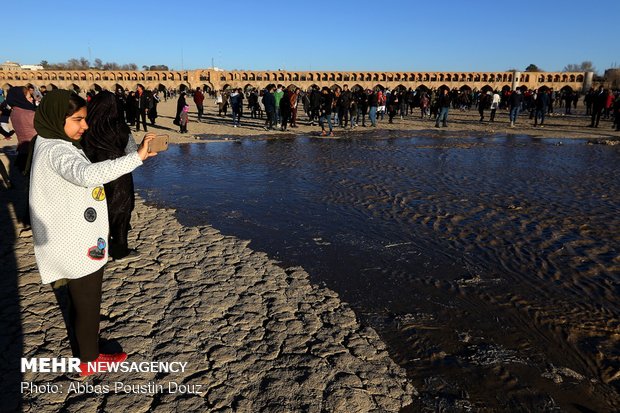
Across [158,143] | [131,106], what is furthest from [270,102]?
[158,143]

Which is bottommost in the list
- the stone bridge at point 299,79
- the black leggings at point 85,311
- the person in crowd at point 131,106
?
the black leggings at point 85,311

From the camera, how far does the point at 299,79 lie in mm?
75125

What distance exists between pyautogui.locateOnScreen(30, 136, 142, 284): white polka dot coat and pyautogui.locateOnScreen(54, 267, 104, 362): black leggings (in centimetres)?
8

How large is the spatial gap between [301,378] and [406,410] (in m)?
0.61

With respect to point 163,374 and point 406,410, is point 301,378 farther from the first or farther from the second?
point 163,374

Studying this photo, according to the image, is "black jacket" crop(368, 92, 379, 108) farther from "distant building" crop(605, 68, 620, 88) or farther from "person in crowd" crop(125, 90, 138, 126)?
"distant building" crop(605, 68, 620, 88)

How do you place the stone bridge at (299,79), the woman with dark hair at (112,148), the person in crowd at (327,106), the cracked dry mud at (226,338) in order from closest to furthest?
the cracked dry mud at (226,338) < the woman with dark hair at (112,148) < the person in crowd at (327,106) < the stone bridge at (299,79)

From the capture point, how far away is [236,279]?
3.72 metres

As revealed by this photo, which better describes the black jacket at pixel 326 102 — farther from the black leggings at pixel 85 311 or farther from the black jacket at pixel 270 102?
the black leggings at pixel 85 311

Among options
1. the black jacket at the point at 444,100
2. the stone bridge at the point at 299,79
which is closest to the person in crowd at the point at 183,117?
the black jacket at the point at 444,100

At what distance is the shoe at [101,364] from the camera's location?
2410 mm

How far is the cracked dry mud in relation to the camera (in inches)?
88.4

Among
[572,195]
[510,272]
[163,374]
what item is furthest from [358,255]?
[572,195]

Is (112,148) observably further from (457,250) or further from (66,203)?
(457,250)
